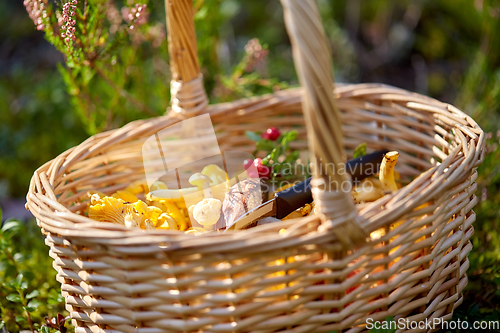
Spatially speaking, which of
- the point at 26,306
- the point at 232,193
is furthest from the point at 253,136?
the point at 26,306

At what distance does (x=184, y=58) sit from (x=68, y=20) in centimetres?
34

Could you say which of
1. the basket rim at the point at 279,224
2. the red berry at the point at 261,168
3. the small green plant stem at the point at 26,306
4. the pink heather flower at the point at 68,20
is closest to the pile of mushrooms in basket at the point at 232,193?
the red berry at the point at 261,168

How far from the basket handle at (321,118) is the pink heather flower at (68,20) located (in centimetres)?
65

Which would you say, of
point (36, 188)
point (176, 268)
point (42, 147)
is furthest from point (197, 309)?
point (42, 147)

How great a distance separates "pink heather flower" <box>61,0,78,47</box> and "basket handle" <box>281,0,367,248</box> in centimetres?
65

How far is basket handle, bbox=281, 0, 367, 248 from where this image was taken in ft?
2.33

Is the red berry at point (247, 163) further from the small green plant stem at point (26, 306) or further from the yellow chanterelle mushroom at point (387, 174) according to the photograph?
the small green plant stem at point (26, 306)

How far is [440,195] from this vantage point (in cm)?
85

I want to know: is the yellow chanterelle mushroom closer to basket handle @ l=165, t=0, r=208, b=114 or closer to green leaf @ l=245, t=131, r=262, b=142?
green leaf @ l=245, t=131, r=262, b=142

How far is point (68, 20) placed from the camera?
110 centimetres

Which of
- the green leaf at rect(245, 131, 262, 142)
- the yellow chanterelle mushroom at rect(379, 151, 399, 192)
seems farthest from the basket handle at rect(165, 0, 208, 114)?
the yellow chanterelle mushroom at rect(379, 151, 399, 192)

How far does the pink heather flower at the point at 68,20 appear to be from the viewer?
1.08 meters

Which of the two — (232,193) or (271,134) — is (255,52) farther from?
(232,193)

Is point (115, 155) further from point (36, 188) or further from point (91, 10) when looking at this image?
point (91, 10)
